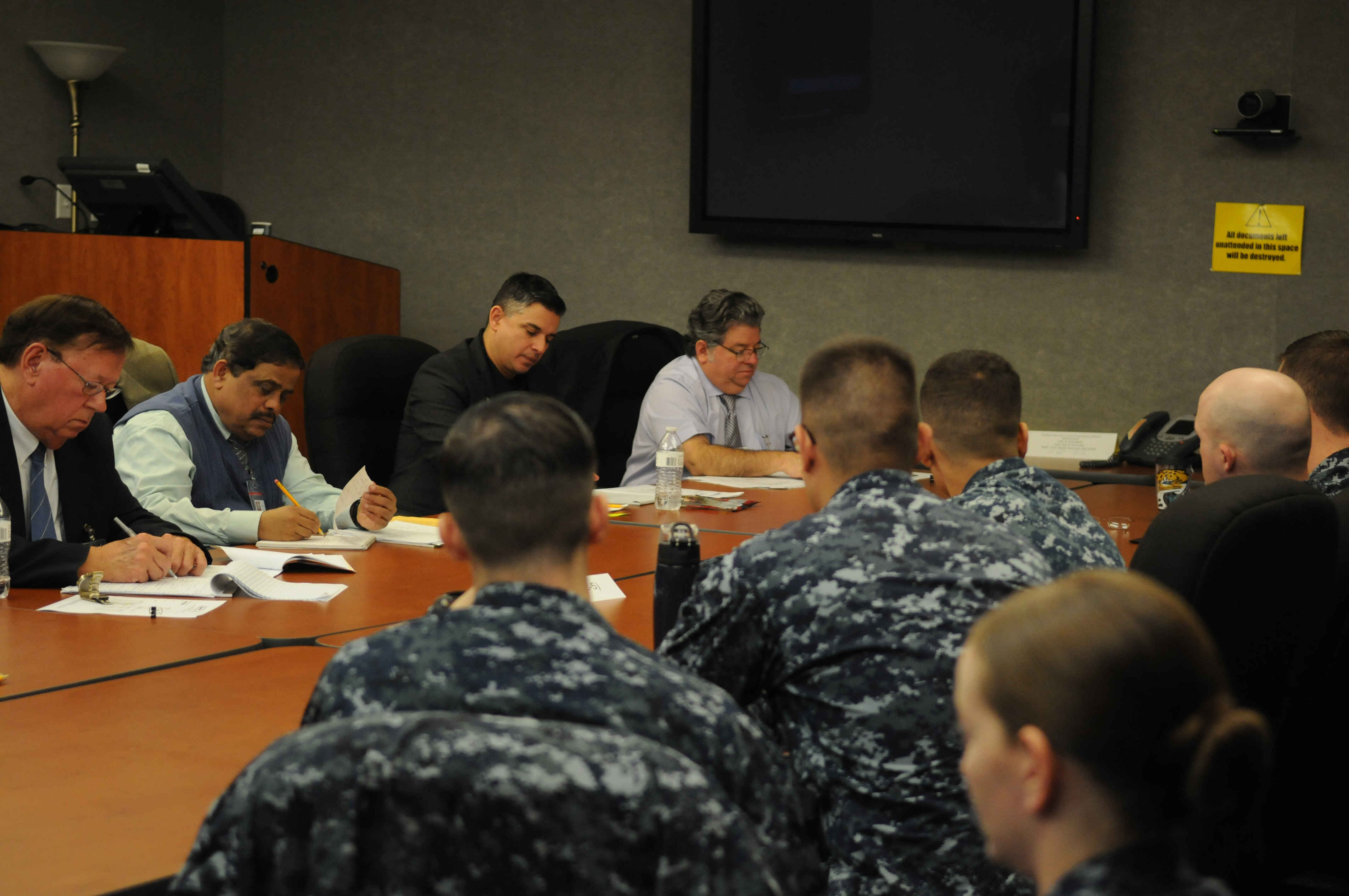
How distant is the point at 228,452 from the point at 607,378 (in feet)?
5.79

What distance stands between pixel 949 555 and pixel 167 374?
3.27 metres

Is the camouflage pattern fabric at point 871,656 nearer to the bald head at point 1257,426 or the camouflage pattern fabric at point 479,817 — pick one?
the camouflage pattern fabric at point 479,817

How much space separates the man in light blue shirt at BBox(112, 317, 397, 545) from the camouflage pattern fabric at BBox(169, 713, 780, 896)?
77.4 inches

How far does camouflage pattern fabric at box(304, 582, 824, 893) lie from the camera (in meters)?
0.98

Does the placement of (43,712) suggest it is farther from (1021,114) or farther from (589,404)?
(1021,114)

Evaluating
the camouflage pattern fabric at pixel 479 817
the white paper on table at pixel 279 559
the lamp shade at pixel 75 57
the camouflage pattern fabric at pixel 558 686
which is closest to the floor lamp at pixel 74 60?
the lamp shade at pixel 75 57

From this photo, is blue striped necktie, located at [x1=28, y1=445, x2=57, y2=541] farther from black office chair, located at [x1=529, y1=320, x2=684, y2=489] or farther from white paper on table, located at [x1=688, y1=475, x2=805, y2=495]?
black office chair, located at [x1=529, y1=320, x2=684, y2=489]

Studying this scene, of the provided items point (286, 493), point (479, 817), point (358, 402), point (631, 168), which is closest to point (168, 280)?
point (358, 402)

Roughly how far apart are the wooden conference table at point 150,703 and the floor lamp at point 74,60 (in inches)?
134

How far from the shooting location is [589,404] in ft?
15.3

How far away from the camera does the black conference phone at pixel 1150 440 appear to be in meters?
4.68

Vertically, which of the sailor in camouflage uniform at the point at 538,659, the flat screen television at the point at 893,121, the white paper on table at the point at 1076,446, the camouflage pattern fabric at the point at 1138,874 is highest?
the flat screen television at the point at 893,121

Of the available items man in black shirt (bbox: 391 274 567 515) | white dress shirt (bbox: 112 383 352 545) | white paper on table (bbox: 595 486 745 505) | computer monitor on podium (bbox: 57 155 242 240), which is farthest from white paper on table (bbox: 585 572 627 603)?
computer monitor on podium (bbox: 57 155 242 240)

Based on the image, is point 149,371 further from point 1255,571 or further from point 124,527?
point 1255,571
